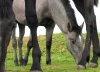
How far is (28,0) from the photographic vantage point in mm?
7004

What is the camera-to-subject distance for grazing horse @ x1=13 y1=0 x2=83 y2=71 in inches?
274

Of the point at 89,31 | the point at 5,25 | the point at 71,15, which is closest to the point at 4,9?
the point at 5,25

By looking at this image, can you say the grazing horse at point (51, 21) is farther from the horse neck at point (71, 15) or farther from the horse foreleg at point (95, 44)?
the horse foreleg at point (95, 44)

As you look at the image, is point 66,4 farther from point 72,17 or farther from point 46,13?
point 46,13

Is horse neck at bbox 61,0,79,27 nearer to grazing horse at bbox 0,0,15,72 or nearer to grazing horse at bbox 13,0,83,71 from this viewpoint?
grazing horse at bbox 13,0,83,71

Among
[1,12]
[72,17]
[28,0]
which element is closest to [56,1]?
[72,17]

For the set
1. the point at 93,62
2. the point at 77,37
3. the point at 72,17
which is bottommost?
the point at 93,62

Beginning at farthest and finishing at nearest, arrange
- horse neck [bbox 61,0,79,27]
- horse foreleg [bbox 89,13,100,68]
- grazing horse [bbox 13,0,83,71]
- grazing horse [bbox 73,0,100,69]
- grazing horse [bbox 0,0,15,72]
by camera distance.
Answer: horse neck [bbox 61,0,79,27] → horse foreleg [bbox 89,13,100,68] → grazing horse [bbox 73,0,100,69] → grazing horse [bbox 13,0,83,71] → grazing horse [bbox 0,0,15,72]

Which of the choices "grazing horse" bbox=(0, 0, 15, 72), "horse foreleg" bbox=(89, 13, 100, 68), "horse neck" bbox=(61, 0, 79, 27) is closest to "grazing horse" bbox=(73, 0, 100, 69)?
"horse foreleg" bbox=(89, 13, 100, 68)

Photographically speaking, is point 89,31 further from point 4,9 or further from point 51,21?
point 51,21

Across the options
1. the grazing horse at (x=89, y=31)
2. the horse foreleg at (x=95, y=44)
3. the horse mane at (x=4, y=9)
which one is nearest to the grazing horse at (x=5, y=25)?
the horse mane at (x=4, y=9)

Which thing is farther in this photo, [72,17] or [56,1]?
[56,1]

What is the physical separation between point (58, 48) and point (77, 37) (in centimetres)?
1001

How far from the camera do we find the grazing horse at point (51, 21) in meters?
6.95
